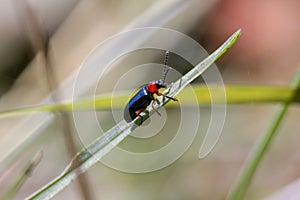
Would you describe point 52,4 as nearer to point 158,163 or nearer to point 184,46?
point 184,46

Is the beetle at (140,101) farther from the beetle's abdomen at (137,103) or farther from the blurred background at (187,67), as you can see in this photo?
the blurred background at (187,67)

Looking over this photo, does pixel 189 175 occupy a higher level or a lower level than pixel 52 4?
lower

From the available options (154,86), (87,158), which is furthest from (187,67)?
(87,158)

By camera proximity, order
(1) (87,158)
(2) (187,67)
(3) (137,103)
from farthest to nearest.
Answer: (2) (187,67) → (3) (137,103) → (1) (87,158)

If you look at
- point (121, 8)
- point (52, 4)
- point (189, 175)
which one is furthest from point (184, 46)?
point (52, 4)

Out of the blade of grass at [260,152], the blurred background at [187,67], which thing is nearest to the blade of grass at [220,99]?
the blade of grass at [260,152]

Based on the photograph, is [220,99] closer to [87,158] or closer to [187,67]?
[87,158]
